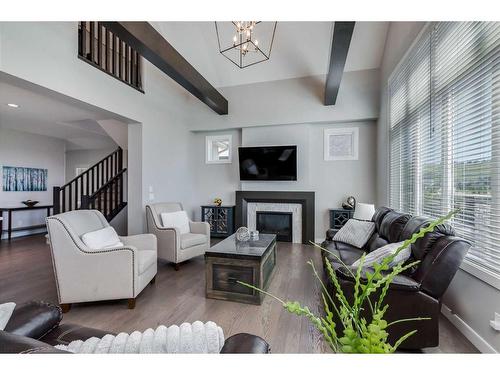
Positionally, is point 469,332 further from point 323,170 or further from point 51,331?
point 323,170

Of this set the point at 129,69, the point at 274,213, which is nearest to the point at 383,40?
the point at 274,213

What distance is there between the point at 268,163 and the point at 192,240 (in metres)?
2.34

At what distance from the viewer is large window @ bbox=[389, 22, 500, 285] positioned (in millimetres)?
1670

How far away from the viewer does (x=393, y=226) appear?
2.55 meters

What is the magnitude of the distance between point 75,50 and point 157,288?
3122 millimetres

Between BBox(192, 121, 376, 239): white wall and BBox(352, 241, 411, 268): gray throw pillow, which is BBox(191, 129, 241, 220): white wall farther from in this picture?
→ BBox(352, 241, 411, 268): gray throw pillow

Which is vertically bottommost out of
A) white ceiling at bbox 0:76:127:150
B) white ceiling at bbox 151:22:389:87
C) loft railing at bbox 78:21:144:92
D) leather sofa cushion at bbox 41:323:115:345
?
leather sofa cushion at bbox 41:323:115:345

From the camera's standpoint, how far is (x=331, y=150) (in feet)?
16.4

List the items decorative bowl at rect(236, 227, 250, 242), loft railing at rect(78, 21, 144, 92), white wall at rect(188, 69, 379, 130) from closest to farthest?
decorative bowl at rect(236, 227, 250, 242), loft railing at rect(78, 21, 144, 92), white wall at rect(188, 69, 379, 130)

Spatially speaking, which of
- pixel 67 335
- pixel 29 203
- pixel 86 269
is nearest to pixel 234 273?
pixel 86 269

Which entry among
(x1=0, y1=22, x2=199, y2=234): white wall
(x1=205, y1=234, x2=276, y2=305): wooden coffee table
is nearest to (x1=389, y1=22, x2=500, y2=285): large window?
(x1=205, y1=234, x2=276, y2=305): wooden coffee table

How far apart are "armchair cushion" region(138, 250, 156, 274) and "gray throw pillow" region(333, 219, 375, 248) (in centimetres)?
241

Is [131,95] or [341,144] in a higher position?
[131,95]

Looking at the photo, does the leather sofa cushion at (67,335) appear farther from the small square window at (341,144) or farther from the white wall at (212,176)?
the small square window at (341,144)
